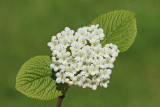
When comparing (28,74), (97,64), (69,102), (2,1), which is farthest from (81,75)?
(2,1)

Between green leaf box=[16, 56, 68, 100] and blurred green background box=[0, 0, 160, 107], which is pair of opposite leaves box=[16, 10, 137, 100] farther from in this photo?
blurred green background box=[0, 0, 160, 107]

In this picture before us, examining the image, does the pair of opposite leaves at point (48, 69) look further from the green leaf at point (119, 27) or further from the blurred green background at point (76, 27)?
the blurred green background at point (76, 27)

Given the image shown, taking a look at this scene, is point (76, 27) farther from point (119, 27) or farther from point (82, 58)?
point (82, 58)

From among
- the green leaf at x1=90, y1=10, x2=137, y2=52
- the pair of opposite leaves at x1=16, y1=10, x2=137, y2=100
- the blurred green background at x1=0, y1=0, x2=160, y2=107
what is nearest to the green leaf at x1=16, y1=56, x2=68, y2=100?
the pair of opposite leaves at x1=16, y1=10, x2=137, y2=100

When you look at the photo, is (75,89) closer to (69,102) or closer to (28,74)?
(69,102)

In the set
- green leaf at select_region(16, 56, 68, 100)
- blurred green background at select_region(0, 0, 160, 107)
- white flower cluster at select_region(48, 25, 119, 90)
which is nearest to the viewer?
white flower cluster at select_region(48, 25, 119, 90)

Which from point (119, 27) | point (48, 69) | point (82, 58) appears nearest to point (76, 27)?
point (119, 27)
